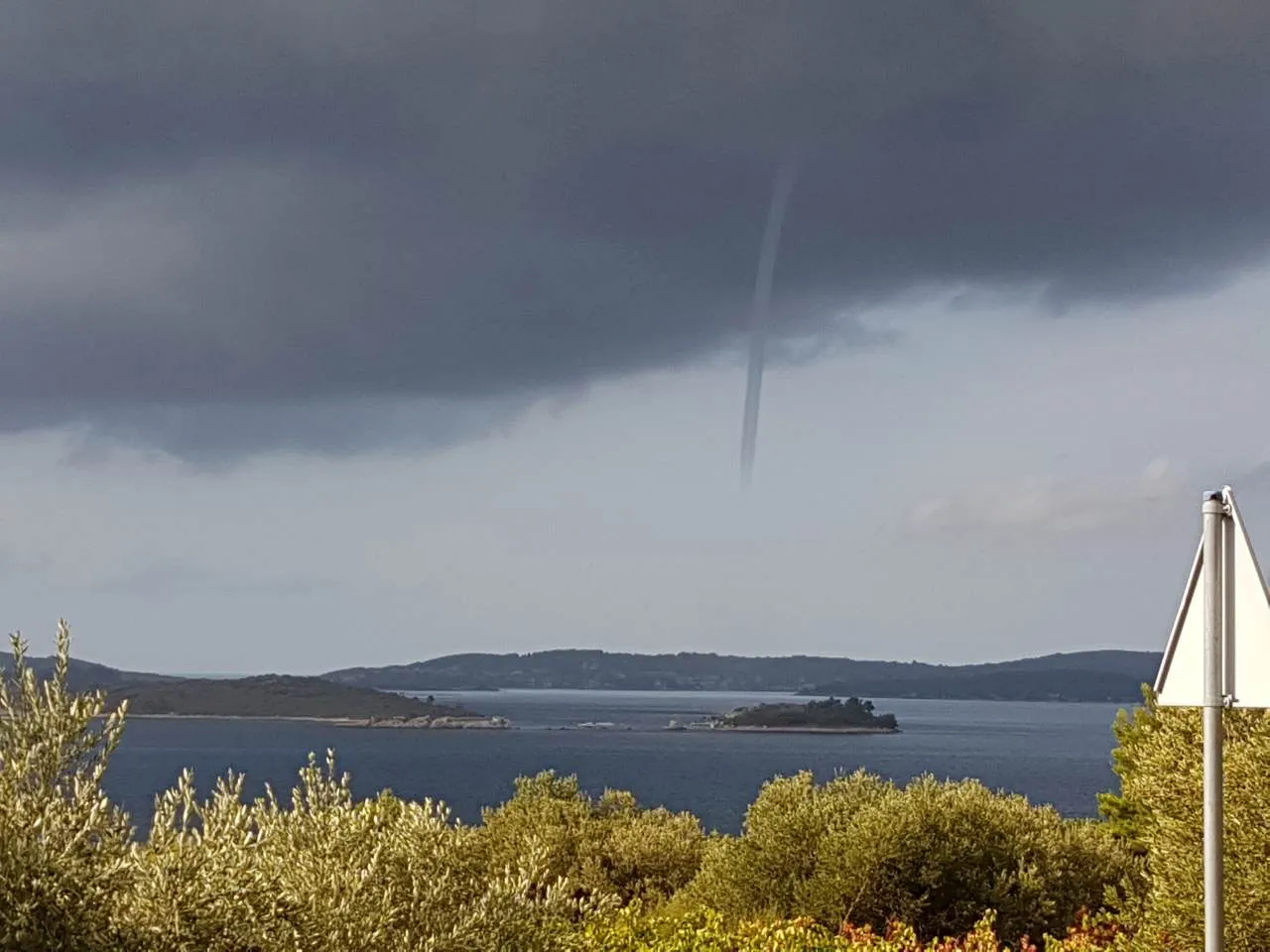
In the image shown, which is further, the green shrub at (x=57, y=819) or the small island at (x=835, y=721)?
the small island at (x=835, y=721)

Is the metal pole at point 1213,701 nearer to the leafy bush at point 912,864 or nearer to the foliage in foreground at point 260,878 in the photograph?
the foliage in foreground at point 260,878

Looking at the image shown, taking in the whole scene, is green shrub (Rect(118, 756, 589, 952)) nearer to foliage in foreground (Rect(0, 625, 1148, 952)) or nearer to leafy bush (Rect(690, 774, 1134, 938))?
foliage in foreground (Rect(0, 625, 1148, 952))

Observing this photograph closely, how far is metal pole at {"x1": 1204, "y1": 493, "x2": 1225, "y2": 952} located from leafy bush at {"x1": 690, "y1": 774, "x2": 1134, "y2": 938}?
31.9 feet

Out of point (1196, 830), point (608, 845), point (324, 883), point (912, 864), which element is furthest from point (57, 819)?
point (608, 845)

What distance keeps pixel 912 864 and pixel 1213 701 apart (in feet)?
35.6

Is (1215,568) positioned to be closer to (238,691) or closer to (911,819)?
(911,819)

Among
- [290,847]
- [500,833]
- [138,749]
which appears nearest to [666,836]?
[500,833]

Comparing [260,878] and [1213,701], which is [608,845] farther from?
[1213,701]

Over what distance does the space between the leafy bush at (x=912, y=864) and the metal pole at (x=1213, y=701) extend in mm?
9717

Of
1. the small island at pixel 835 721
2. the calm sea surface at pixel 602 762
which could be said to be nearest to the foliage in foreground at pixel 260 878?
the calm sea surface at pixel 602 762

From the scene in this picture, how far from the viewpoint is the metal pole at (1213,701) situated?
5957mm

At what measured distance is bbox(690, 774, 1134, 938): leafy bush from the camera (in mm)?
16016

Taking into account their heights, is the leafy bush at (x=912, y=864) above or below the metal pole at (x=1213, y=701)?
below

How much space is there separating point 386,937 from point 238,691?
19811cm
